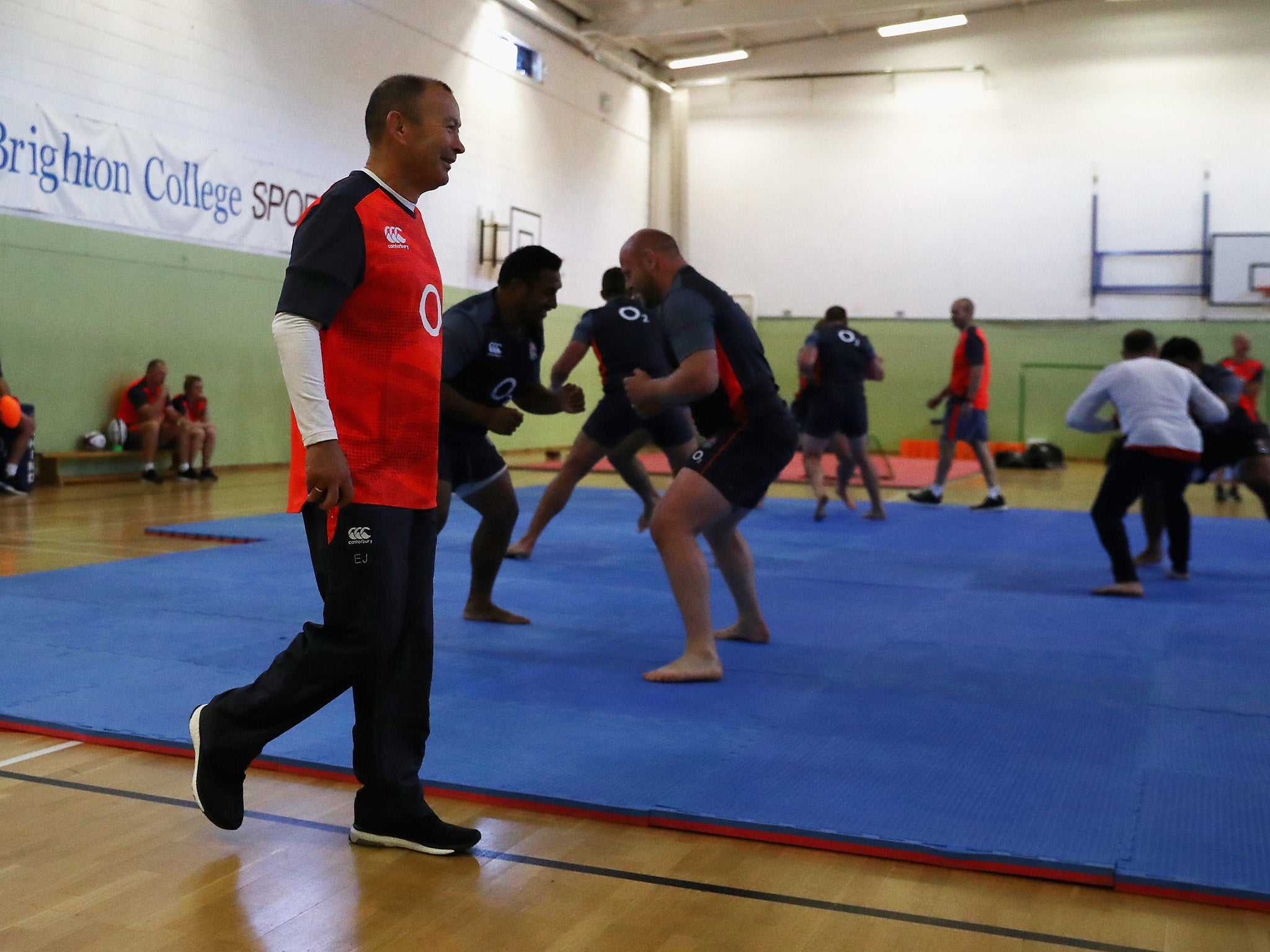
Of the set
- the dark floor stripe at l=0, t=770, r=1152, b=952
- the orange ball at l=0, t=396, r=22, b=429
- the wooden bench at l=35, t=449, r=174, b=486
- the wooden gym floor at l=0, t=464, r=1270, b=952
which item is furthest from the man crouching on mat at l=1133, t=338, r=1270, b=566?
the wooden bench at l=35, t=449, r=174, b=486

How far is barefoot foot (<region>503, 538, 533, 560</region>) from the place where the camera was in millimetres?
7551

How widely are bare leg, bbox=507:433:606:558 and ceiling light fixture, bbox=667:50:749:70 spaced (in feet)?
48.8

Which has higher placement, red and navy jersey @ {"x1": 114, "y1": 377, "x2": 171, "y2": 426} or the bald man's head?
the bald man's head

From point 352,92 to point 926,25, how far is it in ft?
32.0

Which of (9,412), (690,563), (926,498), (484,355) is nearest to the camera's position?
(690,563)

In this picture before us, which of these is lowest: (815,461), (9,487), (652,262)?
(9,487)

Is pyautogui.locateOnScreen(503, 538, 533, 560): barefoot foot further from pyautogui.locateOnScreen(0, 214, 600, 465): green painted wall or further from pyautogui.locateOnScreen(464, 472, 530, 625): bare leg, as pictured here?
pyautogui.locateOnScreen(0, 214, 600, 465): green painted wall

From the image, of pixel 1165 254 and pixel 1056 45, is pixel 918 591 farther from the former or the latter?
pixel 1056 45

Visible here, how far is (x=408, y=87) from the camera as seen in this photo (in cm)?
268

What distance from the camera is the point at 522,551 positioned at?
24.8ft

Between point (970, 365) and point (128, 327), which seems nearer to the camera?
point (970, 365)

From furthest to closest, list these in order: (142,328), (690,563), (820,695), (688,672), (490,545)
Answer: (142,328)
(490,545)
(690,563)
(688,672)
(820,695)

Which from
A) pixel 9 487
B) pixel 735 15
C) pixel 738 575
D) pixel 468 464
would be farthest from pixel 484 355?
pixel 735 15

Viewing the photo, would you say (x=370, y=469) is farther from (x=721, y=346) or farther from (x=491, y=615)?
(x=491, y=615)
